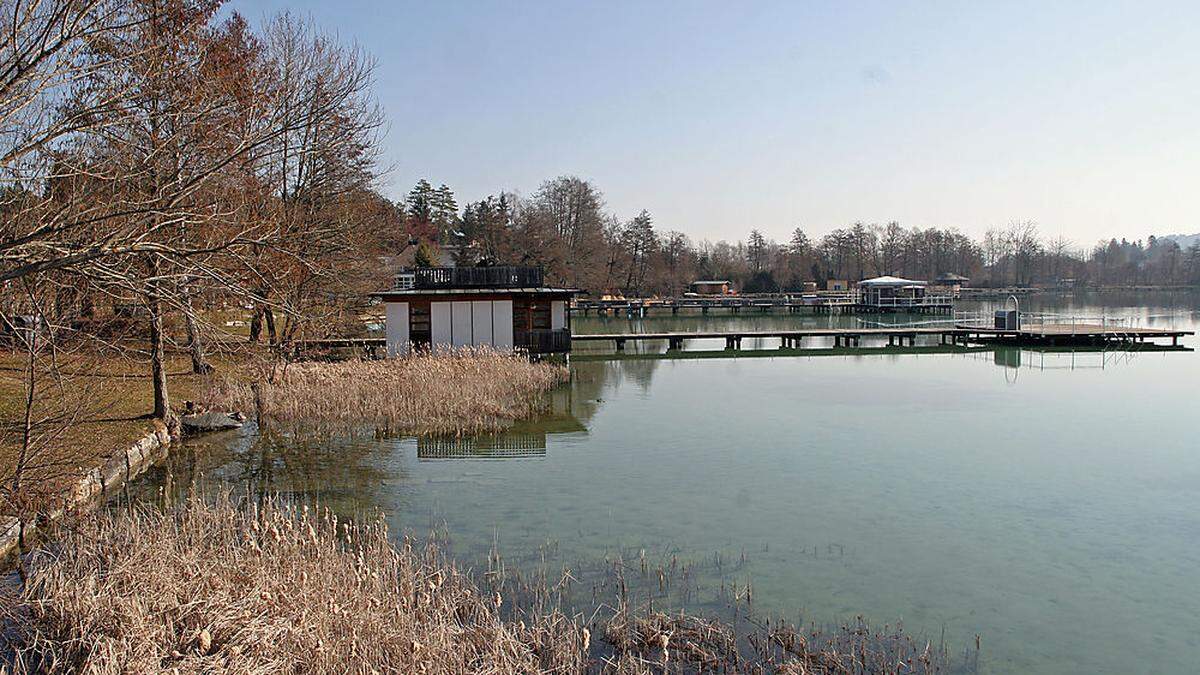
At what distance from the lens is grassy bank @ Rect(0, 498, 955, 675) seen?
16.9 ft

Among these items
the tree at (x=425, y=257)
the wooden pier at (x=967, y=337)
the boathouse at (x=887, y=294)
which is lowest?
the wooden pier at (x=967, y=337)

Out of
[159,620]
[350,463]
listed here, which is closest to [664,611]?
[159,620]

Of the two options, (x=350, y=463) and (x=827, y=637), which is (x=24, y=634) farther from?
(x=350, y=463)

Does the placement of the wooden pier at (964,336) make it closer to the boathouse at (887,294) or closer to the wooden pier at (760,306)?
the wooden pier at (760,306)

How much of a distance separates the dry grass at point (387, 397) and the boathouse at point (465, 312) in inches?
167

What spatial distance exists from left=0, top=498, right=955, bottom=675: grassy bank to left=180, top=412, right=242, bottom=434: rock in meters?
8.00

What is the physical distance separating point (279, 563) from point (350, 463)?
6192 millimetres

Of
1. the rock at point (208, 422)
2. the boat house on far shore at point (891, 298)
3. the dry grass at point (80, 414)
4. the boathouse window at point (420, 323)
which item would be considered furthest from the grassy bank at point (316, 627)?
the boat house on far shore at point (891, 298)

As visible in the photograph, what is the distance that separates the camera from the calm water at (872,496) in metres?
7.05

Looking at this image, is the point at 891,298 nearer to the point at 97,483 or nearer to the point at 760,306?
the point at 760,306

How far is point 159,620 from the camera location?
5449 mm

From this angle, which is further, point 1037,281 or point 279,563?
point 1037,281

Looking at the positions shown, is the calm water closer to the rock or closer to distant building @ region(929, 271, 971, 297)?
the rock

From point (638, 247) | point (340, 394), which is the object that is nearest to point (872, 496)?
point (340, 394)
